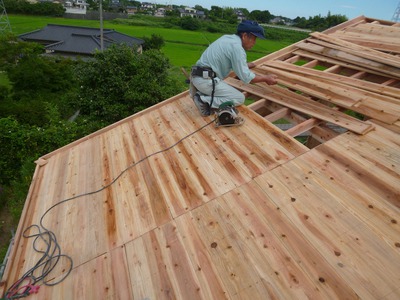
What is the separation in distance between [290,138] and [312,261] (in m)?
1.73

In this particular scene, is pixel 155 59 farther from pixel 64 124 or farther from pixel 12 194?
pixel 12 194

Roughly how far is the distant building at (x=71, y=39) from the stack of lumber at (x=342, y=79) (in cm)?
2321

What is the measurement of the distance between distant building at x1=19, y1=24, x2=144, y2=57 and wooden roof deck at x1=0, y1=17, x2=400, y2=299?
24.4 meters

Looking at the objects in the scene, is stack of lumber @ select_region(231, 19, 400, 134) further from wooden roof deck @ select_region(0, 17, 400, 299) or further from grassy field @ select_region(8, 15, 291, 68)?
grassy field @ select_region(8, 15, 291, 68)

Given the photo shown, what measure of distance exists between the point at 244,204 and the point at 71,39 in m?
32.7

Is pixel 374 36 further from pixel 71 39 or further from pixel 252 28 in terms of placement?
pixel 71 39

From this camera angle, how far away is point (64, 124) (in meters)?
9.48

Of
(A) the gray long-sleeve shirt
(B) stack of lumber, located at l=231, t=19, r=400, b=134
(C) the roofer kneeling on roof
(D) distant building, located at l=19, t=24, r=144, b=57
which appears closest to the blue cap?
(C) the roofer kneeling on roof

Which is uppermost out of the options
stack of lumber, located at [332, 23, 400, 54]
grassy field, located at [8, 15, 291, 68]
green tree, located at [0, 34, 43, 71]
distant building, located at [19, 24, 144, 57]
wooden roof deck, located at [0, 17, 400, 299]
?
Result: stack of lumber, located at [332, 23, 400, 54]

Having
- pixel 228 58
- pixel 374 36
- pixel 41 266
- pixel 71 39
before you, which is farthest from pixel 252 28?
pixel 71 39

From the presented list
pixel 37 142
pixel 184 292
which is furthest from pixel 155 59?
pixel 184 292

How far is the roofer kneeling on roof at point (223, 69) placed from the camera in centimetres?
368

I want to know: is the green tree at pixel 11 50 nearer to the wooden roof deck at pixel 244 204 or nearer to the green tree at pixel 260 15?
the wooden roof deck at pixel 244 204

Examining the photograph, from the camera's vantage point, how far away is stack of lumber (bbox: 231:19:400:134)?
3380 mm
